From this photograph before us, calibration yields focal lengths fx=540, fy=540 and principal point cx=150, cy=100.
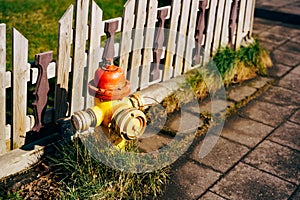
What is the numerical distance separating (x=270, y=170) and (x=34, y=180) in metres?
2.18

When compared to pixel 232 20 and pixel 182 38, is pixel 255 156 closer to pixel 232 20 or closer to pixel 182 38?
pixel 182 38

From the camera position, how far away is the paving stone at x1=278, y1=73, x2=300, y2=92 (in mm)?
7102

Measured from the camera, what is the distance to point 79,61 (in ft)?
16.5

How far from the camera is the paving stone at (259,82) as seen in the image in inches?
275

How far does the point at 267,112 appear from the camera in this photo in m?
6.35

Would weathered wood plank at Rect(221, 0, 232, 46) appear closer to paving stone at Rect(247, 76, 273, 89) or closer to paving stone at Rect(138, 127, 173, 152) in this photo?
paving stone at Rect(247, 76, 273, 89)

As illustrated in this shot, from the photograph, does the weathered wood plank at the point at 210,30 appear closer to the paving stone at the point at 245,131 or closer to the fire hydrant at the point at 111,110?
the paving stone at the point at 245,131

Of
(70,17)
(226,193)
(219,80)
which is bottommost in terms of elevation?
(226,193)

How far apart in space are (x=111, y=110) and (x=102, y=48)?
944 millimetres

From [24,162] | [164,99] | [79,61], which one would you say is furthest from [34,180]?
[164,99]

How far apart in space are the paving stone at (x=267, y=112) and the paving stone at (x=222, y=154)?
76cm

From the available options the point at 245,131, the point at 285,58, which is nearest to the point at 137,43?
the point at 245,131

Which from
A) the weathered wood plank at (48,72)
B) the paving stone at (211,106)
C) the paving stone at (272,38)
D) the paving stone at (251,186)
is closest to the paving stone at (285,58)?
the paving stone at (272,38)

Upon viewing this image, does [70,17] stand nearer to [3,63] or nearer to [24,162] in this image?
[3,63]
